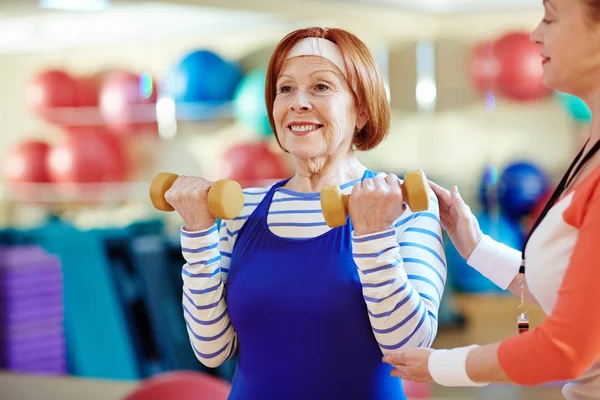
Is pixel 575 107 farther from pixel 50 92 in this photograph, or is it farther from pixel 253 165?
pixel 50 92

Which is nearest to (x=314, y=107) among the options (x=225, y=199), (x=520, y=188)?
(x=225, y=199)

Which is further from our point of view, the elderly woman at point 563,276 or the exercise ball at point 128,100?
the exercise ball at point 128,100

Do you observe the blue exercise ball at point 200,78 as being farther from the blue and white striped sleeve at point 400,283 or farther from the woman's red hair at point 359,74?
the blue and white striped sleeve at point 400,283

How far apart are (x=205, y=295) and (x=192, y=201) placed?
172 millimetres

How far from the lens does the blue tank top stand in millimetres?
1574

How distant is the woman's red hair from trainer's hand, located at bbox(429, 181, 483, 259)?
0.52 feet

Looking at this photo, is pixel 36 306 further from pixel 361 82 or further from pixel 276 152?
pixel 361 82

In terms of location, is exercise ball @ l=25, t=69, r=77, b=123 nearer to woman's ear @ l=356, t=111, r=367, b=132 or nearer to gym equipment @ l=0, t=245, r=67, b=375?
gym equipment @ l=0, t=245, r=67, b=375

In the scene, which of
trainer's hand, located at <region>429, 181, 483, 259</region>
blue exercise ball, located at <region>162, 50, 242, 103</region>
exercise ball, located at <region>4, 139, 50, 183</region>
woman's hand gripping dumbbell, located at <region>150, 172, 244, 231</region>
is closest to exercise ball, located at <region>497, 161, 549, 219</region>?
blue exercise ball, located at <region>162, 50, 242, 103</region>

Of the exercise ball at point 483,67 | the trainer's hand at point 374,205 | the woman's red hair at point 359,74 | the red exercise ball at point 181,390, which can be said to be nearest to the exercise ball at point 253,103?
the exercise ball at point 483,67

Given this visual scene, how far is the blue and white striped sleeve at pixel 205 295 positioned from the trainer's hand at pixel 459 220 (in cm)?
43

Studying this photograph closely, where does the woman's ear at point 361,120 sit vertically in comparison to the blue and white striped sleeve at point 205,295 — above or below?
above

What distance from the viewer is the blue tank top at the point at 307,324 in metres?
1.57

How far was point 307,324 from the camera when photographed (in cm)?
158
